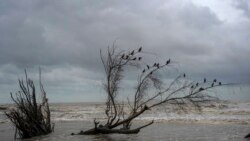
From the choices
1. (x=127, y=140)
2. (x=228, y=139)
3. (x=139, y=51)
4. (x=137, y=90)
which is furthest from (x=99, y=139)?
(x=228, y=139)

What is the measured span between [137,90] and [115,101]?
4.79 feet

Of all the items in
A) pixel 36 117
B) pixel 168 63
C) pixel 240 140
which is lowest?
pixel 240 140

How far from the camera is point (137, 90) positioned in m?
20.0

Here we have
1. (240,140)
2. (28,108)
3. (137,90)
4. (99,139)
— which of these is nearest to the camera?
(240,140)

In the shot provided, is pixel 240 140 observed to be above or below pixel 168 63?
below

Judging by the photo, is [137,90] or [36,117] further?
[36,117]

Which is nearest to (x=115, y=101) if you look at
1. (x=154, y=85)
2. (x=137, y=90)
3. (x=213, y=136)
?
(x=137, y=90)

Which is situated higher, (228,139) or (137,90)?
(137,90)

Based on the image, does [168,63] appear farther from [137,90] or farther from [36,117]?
[36,117]

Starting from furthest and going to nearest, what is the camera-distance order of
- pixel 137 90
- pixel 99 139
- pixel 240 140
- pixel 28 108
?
1. pixel 28 108
2. pixel 137 90
3. pixel 99 139
4. pixel 240 140

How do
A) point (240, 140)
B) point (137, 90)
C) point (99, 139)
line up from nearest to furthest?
point (240, 140) < point (99, 139) < point (137, 90)

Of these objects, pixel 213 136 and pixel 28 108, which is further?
pixel 28 108

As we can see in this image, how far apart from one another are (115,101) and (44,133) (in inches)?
191

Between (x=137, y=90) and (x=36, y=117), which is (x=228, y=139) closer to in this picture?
(x=137, y=90)
